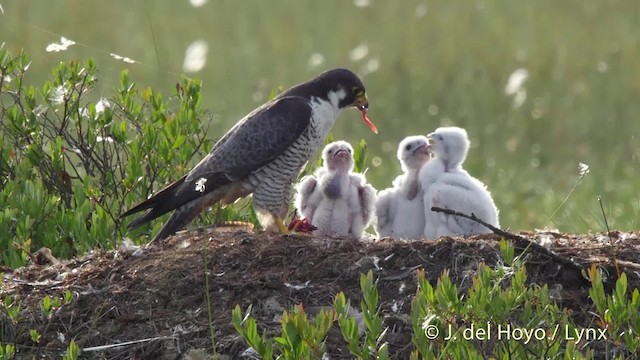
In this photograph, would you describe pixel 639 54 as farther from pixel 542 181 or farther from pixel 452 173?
pixel 452 173

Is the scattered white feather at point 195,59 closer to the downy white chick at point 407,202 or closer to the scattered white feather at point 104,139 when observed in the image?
the scattered white feather at point 104,139

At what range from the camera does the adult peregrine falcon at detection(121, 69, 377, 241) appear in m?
9.26

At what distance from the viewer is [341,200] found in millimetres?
9156

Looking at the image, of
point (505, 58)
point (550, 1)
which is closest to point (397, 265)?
point (505, 58)

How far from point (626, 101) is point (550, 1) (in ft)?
11.1

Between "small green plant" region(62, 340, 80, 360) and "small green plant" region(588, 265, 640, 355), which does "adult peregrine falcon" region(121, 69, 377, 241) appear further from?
"small green plant" region(588, 265, 640, 355)

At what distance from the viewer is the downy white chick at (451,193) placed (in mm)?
8750

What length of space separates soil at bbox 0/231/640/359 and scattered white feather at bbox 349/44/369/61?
31.4ft

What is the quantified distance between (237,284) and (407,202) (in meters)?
1.91

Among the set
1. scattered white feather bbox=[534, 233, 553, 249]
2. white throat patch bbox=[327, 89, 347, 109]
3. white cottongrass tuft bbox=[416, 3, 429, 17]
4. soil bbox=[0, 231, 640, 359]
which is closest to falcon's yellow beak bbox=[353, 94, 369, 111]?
white throat patch bbox=[327, 89, 347, 109]

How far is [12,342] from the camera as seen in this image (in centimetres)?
723

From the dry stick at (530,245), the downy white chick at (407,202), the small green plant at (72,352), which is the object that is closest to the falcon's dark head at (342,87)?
the downy white chick at (407,202)

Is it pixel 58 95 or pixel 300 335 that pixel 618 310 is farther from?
pixel 58 95

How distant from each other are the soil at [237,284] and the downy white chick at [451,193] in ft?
2.47
